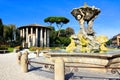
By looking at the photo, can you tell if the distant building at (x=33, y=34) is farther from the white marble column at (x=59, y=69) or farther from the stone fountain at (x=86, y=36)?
the white marble column at (x=59, y=69)

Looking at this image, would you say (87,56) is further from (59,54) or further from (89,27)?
(89,27)

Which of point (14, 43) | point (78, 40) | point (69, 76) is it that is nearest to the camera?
point (69, 76)

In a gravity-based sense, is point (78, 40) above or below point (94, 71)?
above

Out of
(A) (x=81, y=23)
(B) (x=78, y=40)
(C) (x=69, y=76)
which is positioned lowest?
(C) (x=69, y=76)

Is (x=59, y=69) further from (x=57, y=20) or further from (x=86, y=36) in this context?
(x=57, y=20)

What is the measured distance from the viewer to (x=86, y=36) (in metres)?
18.1

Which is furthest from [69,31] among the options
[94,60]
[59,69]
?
[59,69]

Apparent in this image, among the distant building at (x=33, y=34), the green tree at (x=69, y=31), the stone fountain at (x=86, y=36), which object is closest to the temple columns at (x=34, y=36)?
the distant building at (x=33, y=34)

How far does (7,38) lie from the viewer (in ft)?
233

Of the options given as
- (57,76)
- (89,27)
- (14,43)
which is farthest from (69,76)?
(14,43)

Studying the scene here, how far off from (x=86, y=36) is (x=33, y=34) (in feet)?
181

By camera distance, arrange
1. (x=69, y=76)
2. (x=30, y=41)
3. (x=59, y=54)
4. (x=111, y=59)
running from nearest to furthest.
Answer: (x=69, y=76) < (x=111, y=59) < (x=59, y=54) < (x=30, y=41)

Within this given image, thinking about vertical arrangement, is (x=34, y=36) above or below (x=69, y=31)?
below

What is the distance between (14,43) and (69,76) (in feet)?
192
